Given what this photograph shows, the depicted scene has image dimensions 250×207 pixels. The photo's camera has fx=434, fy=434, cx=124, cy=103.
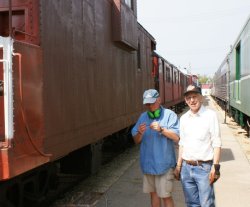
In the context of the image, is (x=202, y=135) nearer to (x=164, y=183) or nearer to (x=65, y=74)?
(x=164, y=183)

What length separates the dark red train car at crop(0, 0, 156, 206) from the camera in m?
3.66

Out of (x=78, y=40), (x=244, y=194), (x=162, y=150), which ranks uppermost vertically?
(x=78, y=40)

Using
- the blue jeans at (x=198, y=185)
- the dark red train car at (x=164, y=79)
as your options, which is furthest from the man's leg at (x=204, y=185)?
the dark red train car at (x=164, y=79)

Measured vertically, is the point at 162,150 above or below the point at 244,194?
above

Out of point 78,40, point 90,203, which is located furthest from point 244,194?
point 78,40

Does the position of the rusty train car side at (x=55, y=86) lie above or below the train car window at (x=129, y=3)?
below

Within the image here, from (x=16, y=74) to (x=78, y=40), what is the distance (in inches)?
75.8

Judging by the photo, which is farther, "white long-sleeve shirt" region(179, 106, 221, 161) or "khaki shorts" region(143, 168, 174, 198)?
"khaki shorts" region(143, 168, 174, 198)

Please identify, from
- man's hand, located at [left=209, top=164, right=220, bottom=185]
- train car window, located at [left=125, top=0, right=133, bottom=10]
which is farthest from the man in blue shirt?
train car window, located at [left=125, top=0, right=133, bottom=10]

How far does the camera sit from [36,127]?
4113 millimetres

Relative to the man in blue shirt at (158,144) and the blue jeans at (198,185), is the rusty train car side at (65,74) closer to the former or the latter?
the man in blue shirt at (158,144)

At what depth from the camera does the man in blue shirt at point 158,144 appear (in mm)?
4367

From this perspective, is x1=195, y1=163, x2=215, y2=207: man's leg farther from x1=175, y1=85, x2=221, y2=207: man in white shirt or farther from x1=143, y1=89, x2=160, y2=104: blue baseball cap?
x1=143, y1=89, x2=160, y2=104: blue baseball cap

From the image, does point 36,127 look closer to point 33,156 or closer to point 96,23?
point 33,156
